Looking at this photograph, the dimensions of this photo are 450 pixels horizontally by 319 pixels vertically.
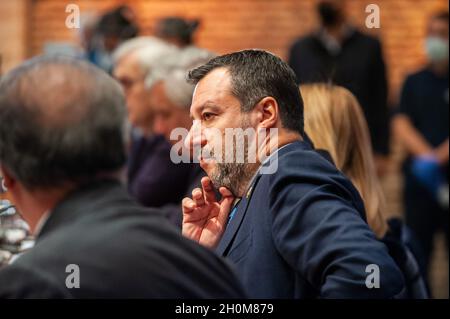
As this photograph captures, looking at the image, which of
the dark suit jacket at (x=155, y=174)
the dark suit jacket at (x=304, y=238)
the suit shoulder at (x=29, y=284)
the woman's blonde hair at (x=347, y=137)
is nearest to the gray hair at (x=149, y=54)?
the dark suit jacket at (x=155, y=174)

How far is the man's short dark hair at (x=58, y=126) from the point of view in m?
1.74

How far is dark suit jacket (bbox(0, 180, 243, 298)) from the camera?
168cm

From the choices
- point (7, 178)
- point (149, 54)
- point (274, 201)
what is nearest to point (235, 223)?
point (274, 201)

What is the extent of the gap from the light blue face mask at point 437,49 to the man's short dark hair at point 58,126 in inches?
177

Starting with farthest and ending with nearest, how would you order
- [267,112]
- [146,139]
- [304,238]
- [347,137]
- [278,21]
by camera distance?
[278,21], [146,139], [347,137], [267,112], [304,238]

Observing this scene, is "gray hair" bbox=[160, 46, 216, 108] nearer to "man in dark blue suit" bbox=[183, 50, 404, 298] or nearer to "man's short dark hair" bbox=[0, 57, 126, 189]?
"man in dark blue suit" bbox=[183, 50, 404, 298]

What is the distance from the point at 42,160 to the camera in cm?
176

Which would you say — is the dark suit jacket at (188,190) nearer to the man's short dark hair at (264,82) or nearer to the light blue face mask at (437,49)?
the man's short dark hair at (264,82)

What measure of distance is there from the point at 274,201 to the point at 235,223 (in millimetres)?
147

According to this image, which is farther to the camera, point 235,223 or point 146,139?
point 146,139

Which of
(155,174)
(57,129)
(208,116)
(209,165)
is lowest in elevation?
(155,174)

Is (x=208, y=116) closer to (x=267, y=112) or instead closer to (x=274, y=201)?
(x=267, y=112)

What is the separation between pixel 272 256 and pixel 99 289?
755 mm

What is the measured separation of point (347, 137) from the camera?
3.24 m
